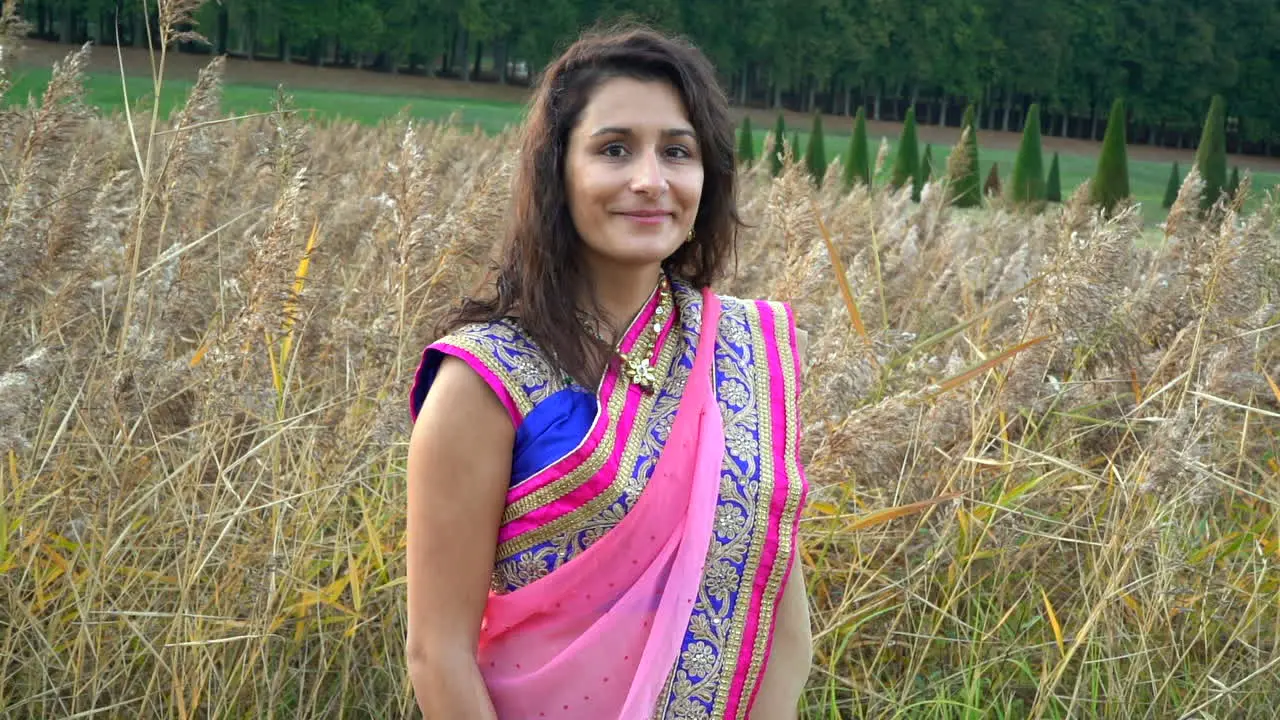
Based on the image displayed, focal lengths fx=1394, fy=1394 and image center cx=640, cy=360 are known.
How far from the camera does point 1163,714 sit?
3305 millimetres

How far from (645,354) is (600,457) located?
233 mm

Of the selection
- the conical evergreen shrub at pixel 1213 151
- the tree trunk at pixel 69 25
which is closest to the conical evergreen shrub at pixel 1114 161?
the conical evergreen shrub at pixel 1213 151

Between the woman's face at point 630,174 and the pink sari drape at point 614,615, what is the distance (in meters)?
0.32

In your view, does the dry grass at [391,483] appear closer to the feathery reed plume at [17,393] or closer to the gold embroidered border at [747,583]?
the feathery reed plume at [17,393]

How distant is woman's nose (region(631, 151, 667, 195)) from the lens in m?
2.08

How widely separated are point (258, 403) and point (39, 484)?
2.44 ft

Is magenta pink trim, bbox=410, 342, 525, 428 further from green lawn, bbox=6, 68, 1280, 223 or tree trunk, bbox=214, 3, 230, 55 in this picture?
tree trunk, bbox=214, 3, 230, 55

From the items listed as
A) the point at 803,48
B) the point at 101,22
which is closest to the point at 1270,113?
the point at 803,48

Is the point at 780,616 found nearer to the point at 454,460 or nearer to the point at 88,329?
the point at 454,460

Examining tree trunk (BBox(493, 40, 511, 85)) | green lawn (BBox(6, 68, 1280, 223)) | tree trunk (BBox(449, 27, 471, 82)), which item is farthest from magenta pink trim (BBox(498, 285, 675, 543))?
tree trunk (BBox(493, 40, 511, 85))

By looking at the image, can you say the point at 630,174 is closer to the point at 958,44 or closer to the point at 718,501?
the point at 718,501

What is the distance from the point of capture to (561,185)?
217cm

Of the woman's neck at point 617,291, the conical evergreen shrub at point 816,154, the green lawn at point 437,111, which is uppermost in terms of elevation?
the woman's neck at point 617,291

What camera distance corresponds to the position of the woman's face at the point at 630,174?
6.89 feet
